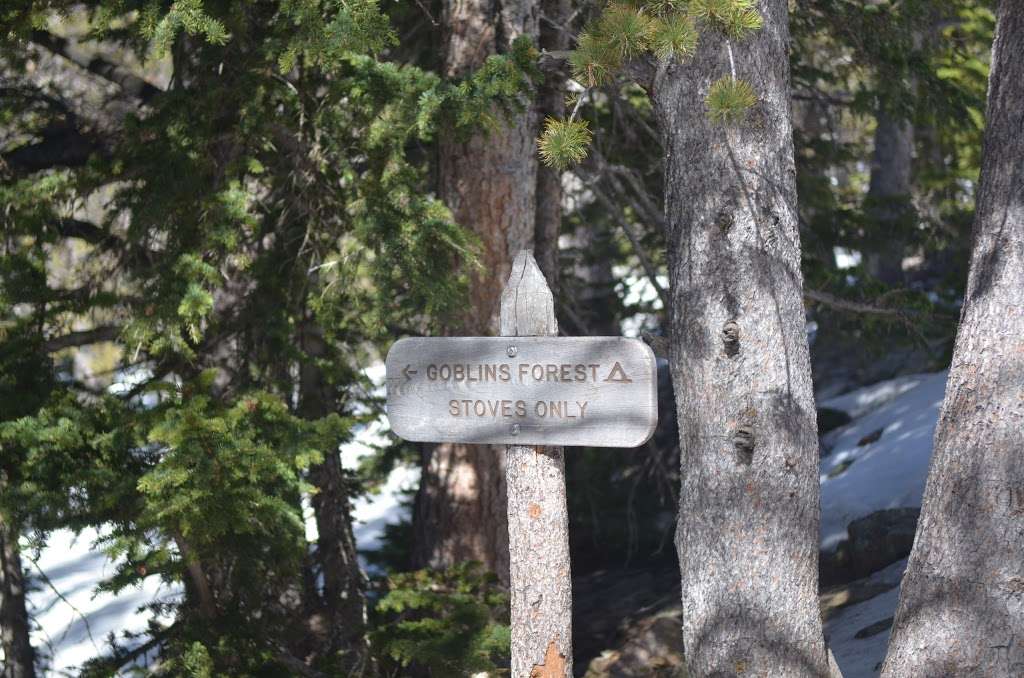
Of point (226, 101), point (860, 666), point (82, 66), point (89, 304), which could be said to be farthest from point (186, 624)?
point (82, 66)

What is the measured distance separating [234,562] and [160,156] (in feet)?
7.92

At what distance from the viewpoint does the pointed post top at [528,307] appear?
369 cm

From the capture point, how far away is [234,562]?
5.75 m

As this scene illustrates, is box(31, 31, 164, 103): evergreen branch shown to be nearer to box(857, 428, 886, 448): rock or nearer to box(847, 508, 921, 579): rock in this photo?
box(847, 508, 921, 579): rock

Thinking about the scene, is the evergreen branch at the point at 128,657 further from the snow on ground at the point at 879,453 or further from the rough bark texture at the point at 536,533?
the snow on ground at the point at 879,453

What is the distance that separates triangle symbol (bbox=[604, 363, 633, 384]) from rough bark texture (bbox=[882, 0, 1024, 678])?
1496mm

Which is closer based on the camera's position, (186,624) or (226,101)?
(186,624)

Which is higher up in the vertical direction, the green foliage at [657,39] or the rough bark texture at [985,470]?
the green foliage at [657,39]

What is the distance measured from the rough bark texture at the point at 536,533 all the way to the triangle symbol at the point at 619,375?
1.14 ft

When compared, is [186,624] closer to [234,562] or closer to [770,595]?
[234,562]

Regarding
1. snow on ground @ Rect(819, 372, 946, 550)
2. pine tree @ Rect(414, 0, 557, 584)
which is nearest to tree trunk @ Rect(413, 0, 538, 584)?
pine tree @ Rect(414, 0, 557, 584)

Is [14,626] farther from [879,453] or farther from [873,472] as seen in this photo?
[879,453]

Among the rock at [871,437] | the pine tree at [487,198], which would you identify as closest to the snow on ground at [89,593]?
the pine tree at [487,198]

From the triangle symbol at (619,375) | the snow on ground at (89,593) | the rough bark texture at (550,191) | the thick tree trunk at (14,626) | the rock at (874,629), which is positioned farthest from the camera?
the snow on ground at (89,593)
